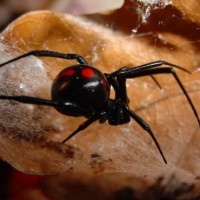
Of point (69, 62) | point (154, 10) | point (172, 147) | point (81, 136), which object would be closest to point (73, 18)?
point (69, 62)

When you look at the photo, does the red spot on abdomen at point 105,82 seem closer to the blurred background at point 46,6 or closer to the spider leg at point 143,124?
the spider leg at point 143,124

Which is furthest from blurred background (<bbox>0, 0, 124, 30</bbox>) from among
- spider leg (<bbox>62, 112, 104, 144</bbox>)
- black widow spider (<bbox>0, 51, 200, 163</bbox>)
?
spider leg (<bbox>62, 112, 104, 144</bbox>)

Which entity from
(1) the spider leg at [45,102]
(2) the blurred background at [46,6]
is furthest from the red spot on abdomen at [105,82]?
(2) the blurred background at [46,6]

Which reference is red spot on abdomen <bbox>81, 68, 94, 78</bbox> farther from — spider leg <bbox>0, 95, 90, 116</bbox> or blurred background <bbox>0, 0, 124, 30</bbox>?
blurred background <bbox>0, 0, 124, 30</bbox>

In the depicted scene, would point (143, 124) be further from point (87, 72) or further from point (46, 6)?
point (46, 6)

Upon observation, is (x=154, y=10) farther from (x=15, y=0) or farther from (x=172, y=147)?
(x=15, y=0)

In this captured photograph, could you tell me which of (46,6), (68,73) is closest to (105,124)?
(68,73)
